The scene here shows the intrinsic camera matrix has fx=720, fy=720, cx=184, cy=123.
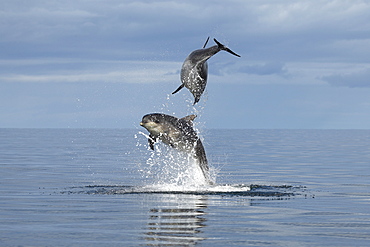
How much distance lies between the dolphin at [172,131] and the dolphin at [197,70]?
8.31 feet

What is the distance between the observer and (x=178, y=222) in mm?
18234

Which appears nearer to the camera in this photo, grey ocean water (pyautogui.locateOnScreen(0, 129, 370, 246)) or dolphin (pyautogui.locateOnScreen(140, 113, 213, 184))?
grey ocean water (pyautogui.locateOnScreen(0, 129, 370, 246))

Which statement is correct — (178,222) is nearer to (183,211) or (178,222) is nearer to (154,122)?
(183,211)

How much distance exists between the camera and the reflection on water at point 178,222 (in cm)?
1554

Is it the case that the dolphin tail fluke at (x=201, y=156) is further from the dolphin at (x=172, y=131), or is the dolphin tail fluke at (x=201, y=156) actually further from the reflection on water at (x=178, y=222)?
the reflection on water at (x=178, y=222)

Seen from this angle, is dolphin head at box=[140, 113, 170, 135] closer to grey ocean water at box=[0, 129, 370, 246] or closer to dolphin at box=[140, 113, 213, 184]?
dolphin at box=[140, 113, 213, 184]

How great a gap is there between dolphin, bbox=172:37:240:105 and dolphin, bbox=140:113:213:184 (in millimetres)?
2533

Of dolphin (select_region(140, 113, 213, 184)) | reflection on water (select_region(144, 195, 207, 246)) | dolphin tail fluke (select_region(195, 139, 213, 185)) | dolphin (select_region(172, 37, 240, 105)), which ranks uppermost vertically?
dolphin (select_region(172, 37, 240, 105))

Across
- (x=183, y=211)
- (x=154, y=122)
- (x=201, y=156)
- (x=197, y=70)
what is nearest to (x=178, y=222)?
(x=183, y=211)

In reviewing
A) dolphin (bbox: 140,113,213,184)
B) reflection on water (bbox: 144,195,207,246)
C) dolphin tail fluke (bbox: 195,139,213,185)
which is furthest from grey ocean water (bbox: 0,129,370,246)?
dolphin (bbox: 140,113,213,184)

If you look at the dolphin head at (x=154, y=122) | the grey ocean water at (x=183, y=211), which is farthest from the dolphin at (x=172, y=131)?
the grey ocean water at (x=183, y=211)

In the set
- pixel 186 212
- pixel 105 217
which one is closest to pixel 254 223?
pixel 186 212

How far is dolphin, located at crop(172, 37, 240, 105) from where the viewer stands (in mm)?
21547

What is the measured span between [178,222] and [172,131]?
22.6 feet
